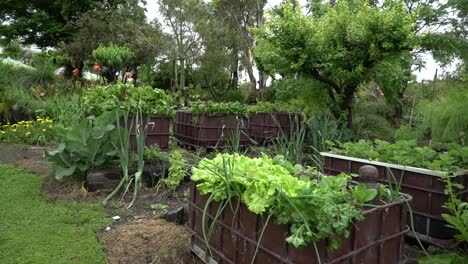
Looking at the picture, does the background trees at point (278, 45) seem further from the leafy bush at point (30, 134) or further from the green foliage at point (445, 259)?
the green foliage at point (445, 259)

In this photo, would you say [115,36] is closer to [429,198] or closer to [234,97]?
[234,97]

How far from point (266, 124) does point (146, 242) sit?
4.69 metres

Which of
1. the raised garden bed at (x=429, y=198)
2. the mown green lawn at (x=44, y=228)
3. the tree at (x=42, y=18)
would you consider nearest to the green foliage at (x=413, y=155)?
the raised garden bed at (x=429, y=198)

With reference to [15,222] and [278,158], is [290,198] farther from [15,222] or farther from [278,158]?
[15,222]

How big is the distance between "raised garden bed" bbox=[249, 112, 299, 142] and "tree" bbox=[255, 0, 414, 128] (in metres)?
0.96

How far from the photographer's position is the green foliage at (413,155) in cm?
238

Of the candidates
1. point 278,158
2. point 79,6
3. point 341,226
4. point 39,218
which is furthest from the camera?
point 79,6

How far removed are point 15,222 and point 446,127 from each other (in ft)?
12.6

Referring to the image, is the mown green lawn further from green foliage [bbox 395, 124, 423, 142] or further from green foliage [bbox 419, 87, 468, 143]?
green foliage [bbox 395, 124, 423, 142]

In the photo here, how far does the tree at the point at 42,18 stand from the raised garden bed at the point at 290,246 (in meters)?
18.9

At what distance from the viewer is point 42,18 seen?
1850 centimetres

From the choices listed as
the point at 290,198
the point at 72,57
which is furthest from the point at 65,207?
the point at 72,57

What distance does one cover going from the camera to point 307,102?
6.58m

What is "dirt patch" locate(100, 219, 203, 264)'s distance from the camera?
208 cm
